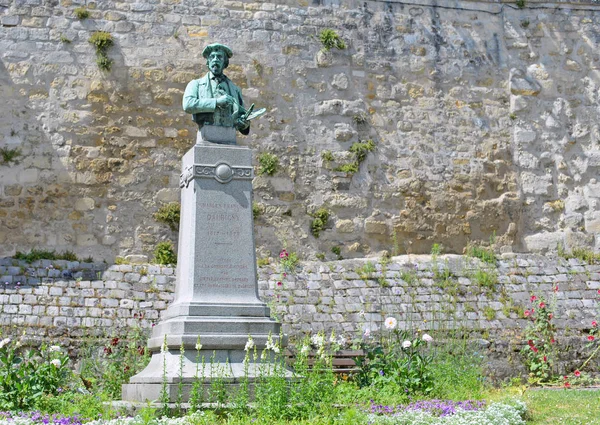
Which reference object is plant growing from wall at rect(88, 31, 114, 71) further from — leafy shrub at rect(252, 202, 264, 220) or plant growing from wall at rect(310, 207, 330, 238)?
plant growing from wall at rect(310, 207, 330, 238)

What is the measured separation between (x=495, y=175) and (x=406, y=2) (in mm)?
3441

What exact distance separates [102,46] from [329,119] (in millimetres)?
3905

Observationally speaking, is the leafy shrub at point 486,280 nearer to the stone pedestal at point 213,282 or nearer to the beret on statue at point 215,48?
the stone pedestal at point 213,282

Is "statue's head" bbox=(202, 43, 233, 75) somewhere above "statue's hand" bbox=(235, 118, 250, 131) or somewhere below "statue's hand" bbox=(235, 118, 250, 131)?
above

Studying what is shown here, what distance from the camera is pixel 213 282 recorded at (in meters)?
7.96

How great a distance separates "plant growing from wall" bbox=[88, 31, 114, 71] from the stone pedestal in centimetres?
517

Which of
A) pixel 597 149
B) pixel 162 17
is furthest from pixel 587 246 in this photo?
pixel 162 17

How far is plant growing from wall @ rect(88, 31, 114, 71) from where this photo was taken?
1291 cm

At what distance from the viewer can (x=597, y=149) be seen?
570 inches

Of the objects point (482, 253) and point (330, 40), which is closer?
point (482, 253)

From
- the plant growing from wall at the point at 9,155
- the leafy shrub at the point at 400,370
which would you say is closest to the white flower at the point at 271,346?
the leafy shrub at the point at 400,370

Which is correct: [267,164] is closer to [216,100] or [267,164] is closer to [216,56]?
[216,56]

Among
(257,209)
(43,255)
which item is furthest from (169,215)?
(43,255)

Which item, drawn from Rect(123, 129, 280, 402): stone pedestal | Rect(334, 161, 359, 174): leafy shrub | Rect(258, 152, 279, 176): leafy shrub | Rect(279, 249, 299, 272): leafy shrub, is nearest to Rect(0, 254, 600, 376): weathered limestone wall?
Rect(279, 249, 299, 272): leafy shrub
